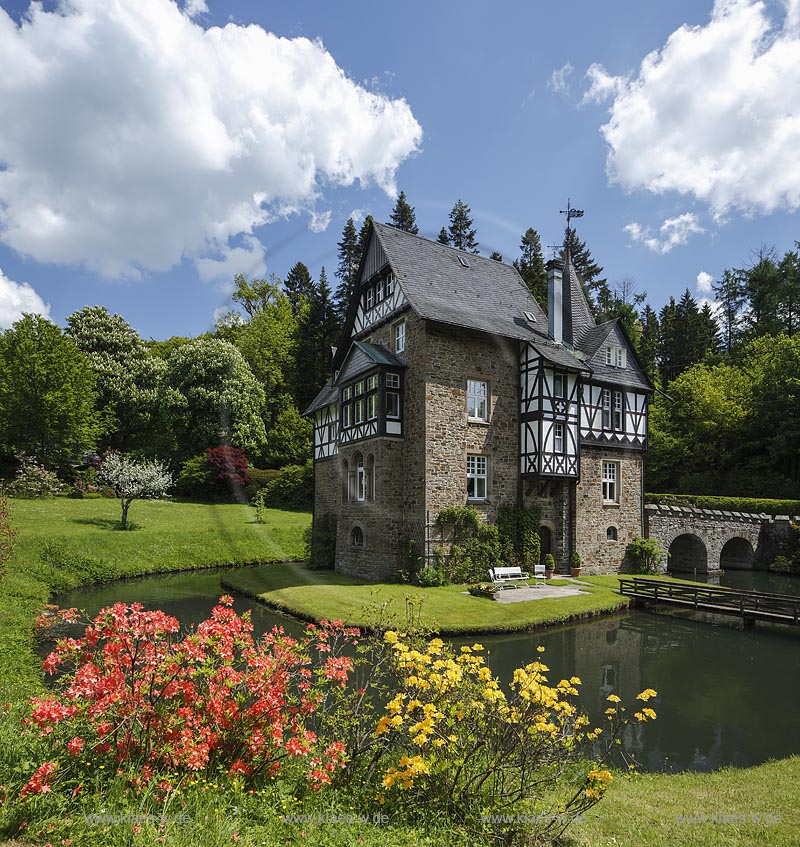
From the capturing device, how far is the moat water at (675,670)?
8477mm

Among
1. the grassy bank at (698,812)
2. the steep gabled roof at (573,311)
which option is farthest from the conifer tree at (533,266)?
the grassy bank at (698,812)

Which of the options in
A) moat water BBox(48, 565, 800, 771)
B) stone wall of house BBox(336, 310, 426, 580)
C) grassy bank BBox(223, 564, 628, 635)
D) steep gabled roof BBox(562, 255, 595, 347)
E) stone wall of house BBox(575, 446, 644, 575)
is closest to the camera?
moat water BBox(48, 565, 800, 771)

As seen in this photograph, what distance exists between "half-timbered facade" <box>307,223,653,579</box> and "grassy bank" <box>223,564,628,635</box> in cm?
275

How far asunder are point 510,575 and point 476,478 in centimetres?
388

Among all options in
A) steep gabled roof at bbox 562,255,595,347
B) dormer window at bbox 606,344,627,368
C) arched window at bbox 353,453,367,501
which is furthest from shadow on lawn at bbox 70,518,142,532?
dormer window at bbox 606,344,627,368

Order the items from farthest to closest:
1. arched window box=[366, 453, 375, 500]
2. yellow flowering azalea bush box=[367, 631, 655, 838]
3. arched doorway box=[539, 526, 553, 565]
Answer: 1. arched doorway box=[539, 526, 553, 565]
2. arched window box=[366, 453, 375, 500]
3. yellow flowering azalea bush box=[367, 631, 655, 838]

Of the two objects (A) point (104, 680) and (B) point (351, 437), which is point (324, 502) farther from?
(A) point (104, 680)

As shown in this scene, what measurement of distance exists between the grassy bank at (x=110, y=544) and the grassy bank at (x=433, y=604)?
6440mm

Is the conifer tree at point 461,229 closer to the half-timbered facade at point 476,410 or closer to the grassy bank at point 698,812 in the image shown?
the half-timbered facade at point 476,410

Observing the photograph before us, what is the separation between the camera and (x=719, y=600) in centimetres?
1805

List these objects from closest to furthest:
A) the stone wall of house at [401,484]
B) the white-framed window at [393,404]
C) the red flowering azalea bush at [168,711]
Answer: the red flowering azalea bush at [168,711] < the stone wall of house at [401,484] < the white-framed window at [393,404]

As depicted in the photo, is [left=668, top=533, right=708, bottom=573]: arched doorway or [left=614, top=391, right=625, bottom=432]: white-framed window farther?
[left=668, top=533, right=708, bottom=573]: arched doorway

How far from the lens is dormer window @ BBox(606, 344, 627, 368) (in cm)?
2591

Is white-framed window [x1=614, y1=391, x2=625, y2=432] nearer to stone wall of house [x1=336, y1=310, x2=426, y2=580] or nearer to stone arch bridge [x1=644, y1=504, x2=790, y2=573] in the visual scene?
stone arch bridge [x1=644, y1=504, x2=790, y2=573]
